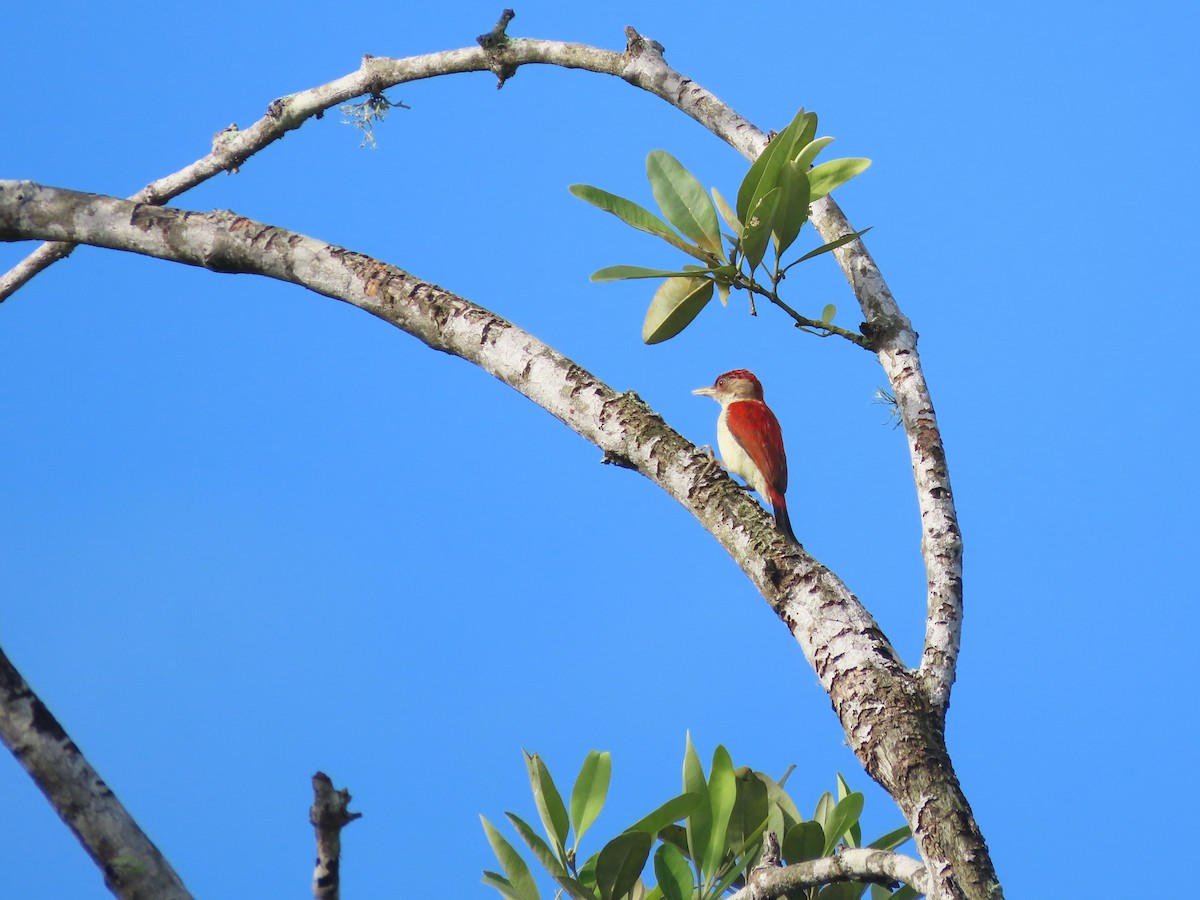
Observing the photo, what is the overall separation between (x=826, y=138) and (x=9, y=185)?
1.96 m

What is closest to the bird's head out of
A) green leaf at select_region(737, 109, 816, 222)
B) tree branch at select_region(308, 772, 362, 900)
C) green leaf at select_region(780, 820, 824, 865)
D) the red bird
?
the red bird

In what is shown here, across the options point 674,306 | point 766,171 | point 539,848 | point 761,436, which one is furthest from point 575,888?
point 761,436

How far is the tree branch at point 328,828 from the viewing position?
144 centimetres

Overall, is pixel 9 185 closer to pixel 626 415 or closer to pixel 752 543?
pixel 626 415

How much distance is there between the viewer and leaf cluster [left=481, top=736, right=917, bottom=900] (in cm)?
245

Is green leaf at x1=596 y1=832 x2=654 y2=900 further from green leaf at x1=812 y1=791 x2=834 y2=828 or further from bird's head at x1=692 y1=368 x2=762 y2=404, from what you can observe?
bird's head at x1=692 y1=368 x2=762 y2=404

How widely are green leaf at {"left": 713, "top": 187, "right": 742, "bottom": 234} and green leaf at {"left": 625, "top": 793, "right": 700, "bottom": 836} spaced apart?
1.27m

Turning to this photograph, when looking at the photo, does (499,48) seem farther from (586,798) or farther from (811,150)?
(586,798)

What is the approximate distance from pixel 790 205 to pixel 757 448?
157 cm

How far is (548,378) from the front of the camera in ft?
7.73

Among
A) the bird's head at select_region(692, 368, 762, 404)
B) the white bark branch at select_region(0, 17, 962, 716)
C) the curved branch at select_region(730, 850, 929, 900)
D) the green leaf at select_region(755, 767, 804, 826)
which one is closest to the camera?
the curved branch at select_region(730, 850, 929, 900)

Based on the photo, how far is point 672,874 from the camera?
96.6 inches

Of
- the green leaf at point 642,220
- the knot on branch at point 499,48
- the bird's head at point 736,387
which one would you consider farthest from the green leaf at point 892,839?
the knot on branch at point 499,48

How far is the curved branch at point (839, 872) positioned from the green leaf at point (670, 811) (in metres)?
0.34
